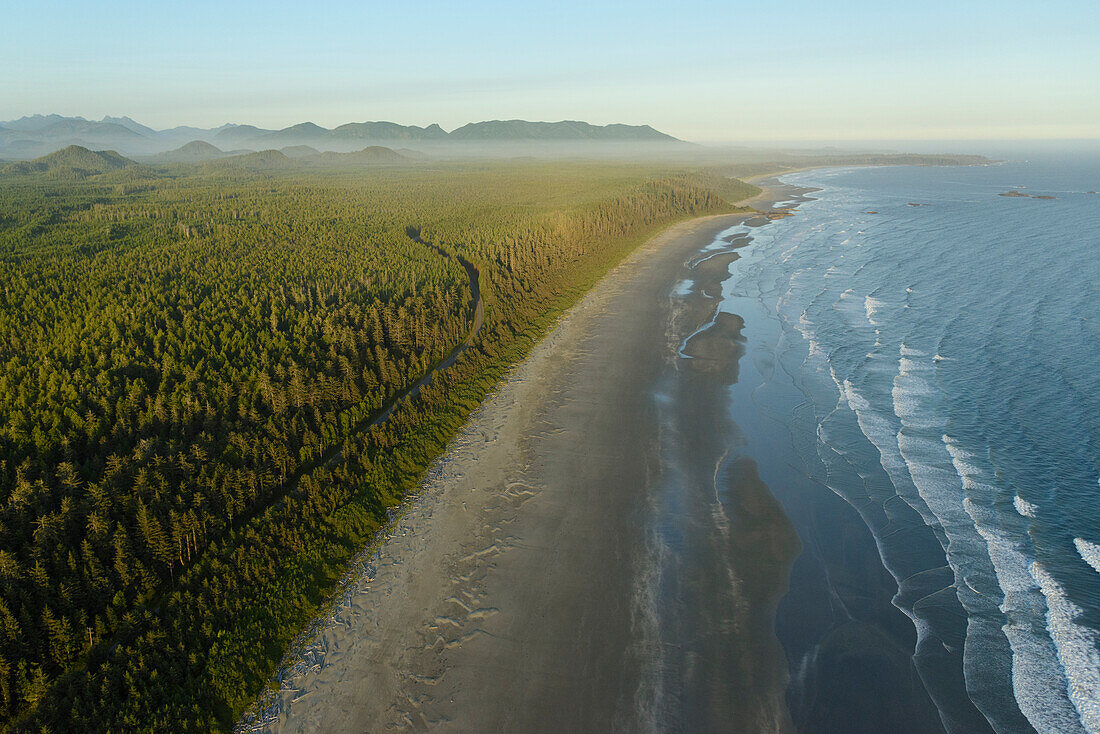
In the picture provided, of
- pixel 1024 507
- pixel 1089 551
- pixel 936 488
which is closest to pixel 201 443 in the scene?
pixel 936 488

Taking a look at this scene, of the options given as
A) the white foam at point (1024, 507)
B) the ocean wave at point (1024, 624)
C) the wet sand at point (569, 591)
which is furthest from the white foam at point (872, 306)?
the ocean wave at point (1024, 624)

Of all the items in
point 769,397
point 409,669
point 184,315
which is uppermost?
point 184,315

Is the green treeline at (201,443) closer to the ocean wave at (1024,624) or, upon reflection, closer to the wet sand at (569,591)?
the wet sand at (569,591)

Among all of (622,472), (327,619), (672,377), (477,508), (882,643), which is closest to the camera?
(882,643)

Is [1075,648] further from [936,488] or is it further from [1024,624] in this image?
[936,488]

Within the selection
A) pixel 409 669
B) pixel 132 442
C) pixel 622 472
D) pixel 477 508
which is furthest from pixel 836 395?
pixel 132 442

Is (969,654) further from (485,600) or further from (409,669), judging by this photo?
(409,669)

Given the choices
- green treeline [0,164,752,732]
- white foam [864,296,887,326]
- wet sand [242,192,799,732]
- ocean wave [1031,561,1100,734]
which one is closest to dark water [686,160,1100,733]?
ocean wave [1031,561,1100,734]
